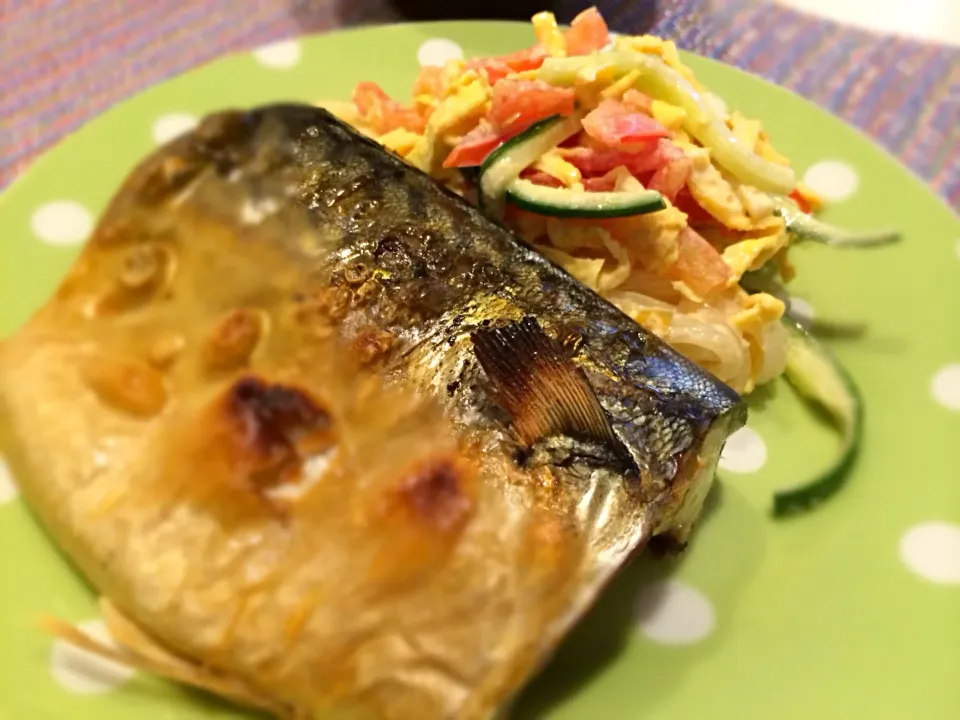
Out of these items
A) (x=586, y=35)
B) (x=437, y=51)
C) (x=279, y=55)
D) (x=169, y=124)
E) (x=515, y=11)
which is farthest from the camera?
(x=515, y=11)

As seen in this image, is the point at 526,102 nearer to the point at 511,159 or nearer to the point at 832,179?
the point at 511,159

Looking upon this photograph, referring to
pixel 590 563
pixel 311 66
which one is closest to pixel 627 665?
pixel 590 563

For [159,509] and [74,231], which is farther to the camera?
[74,231]

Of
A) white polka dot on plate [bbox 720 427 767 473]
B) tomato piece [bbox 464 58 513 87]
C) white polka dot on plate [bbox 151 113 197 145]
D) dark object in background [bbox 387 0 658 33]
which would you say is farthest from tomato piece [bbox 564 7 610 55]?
white polka dot on plate [bbox 720 427 767 473]

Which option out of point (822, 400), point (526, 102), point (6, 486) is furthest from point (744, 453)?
point (6, 486)

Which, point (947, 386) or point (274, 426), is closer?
point (274, 426)

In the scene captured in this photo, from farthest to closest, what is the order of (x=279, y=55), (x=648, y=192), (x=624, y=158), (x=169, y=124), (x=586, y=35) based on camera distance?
(x=279, y=55) < (x=586, y=35) < (x=169, y=124) < (x=624, y=158) < (x=648, y=192)

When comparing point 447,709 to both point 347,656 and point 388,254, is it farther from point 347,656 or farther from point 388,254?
point 388,254
